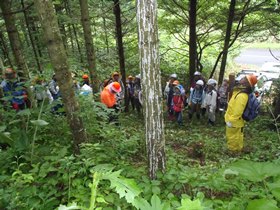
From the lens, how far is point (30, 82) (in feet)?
15.2

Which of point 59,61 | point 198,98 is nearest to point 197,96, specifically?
point 198,98

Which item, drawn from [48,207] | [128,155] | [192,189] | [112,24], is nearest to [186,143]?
[128,155]

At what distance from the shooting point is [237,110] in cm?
607

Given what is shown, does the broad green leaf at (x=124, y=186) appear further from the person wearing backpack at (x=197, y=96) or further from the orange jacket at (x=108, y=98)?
the person wearing backpack at (x=197, y=96)

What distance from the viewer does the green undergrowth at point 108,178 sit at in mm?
2021

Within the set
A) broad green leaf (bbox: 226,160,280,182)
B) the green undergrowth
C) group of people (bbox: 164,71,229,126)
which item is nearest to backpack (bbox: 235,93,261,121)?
the green undergrowth

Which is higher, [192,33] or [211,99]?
[192,33]

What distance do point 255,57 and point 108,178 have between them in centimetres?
2814

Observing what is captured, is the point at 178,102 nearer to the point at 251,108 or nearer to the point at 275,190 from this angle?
the point at 251,108

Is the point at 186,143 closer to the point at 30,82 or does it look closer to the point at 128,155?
the point at 128,155

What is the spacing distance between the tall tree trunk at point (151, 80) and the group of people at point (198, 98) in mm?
6559

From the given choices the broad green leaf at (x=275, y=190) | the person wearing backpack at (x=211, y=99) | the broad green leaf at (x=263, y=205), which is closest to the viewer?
the broad green leaf at (x=263, y=205)

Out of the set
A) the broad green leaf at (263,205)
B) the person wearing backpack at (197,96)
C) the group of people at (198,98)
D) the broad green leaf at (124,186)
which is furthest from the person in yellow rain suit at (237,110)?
the broad green leaf at (124,186)

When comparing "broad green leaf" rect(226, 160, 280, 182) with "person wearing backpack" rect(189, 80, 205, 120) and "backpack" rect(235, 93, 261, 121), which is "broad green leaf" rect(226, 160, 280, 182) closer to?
"backpack" rect(235, 93, 261, 121)
